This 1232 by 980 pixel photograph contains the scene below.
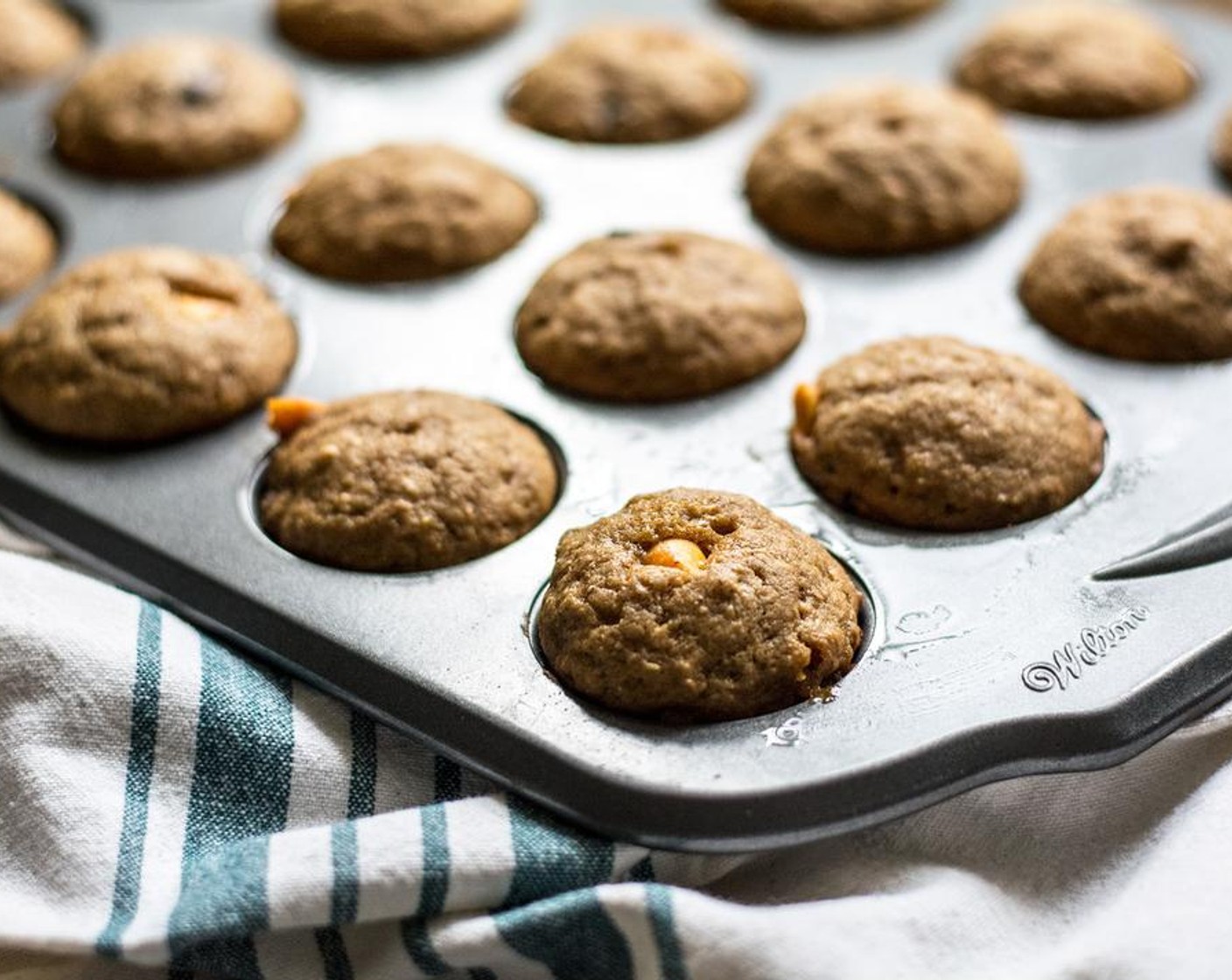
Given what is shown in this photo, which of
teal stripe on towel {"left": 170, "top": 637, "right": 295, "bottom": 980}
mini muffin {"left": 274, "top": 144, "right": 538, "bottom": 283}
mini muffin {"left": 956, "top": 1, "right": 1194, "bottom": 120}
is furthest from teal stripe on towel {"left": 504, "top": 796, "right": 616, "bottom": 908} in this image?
mini muffin {"left": 956, "top": 1, "right": 1194, "bottom": 120}

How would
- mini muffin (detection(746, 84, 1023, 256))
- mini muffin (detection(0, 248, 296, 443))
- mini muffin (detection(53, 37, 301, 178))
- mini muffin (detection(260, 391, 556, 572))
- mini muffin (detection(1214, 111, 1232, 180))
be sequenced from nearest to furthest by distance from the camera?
mini muffin (detection(260, 391, 556, 572))
mini muffin (detection(0, 248, 296, 443))
mini muffin (detection(746, 84, 1023, 256))
mini muffin (detection(1214, 111, 1232, 180))
mini muffin (detection(53, 37, 301, 178))

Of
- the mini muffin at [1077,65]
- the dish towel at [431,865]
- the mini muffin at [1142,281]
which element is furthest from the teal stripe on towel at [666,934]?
the mini muffin at [1077,65]

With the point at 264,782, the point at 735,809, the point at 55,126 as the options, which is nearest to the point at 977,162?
the point at 735,809

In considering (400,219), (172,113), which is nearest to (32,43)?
(172,113)

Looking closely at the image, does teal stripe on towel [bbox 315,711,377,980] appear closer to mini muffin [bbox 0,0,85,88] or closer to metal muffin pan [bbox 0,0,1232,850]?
metal muffin pan [bbox 0,0,1232,850]

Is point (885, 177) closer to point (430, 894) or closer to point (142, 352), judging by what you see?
point (142, 352)

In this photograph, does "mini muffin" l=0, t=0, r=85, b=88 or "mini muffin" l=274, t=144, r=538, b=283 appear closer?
"mini muffin" l=274, t=144, r=538, b=283
